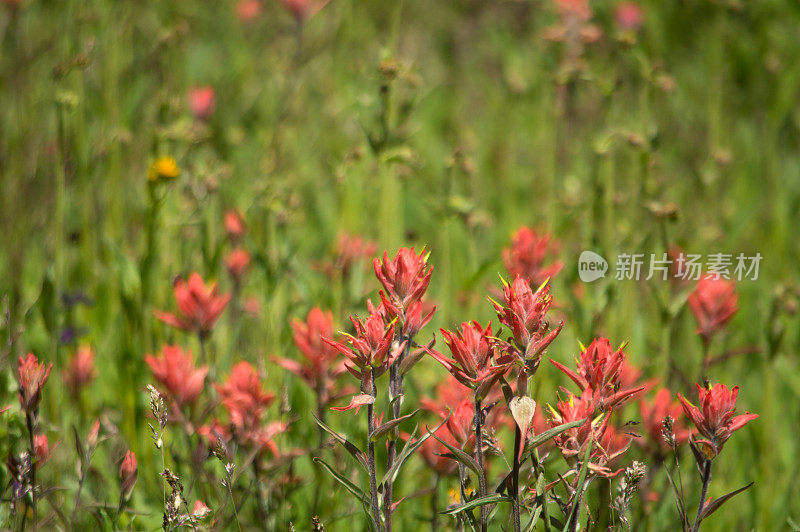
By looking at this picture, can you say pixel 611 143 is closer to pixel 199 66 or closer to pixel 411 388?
pixel 411 388

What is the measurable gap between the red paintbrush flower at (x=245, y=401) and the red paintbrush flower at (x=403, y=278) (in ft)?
1.40

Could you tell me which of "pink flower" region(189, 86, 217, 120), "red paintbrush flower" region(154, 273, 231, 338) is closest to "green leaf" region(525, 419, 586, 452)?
"red paintbrush flower" region(154, 273, 231, 338)

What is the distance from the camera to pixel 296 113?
330 centimetres

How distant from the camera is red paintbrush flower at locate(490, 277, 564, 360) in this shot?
900 millimetres

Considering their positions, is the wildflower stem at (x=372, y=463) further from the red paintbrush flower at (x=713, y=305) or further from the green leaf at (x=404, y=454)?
the red paintbrush flower at (x=713, y=305)

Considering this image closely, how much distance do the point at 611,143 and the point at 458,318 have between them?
0.74 m

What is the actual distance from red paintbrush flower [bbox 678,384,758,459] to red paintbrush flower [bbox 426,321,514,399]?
0.25 metres

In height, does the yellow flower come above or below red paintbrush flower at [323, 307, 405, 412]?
above

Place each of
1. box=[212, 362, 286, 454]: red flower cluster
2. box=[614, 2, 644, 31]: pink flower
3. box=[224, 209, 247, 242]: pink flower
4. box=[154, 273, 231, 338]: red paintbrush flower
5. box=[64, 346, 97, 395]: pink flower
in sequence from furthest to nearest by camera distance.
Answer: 1. box=[614, 2, 644, 31]: pink flower
2. box=[224, 209, 247, 242]: pink flower
3. box=[64, 346, 97, 395]: pink flower
4. box=[154, 273, 231, 338]: red paintbrush flower
5. box=[212, 362, 286, 454]: red flower cluster

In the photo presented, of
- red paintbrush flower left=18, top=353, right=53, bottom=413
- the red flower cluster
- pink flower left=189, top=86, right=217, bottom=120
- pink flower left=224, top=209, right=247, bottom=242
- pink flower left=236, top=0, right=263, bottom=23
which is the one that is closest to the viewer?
red paintbrush flower left=18, top=353, right=53, bottom=413

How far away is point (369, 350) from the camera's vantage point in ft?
3.01

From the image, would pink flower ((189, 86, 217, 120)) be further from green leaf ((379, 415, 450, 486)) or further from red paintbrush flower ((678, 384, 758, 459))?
red paintbrush flower ((678, 384, 758, 459))

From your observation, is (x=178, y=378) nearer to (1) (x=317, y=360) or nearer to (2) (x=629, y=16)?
(1) (x=317, y=360)

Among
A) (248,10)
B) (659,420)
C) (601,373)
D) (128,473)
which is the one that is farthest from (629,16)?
(128,473)
